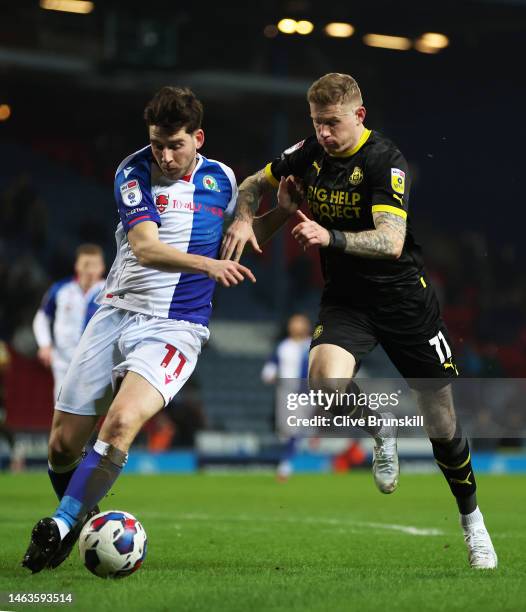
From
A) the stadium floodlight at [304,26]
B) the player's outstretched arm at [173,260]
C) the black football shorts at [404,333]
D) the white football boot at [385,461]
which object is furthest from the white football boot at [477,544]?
the stadium floodlight at [304,26]

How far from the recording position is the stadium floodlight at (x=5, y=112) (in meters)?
24.0

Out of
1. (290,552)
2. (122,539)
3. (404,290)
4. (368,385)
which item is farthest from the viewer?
(368,385)

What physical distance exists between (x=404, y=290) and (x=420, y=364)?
1.32ft

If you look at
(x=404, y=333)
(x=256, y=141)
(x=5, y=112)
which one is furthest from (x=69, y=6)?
(x=404, y=333)

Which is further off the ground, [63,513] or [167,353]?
[167,353]

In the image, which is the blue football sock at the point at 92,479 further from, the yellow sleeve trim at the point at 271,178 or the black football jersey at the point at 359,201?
the yellow sleeve trim at the point at 271,178

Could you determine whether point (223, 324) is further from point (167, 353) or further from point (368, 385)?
point (167, 353)

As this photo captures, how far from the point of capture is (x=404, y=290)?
6.48 meters

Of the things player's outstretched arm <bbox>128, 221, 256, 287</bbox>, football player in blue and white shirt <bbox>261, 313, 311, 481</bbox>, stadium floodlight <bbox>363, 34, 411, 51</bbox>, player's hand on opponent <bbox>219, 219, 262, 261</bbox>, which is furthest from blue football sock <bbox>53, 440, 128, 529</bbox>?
stadium floodlight <bbox>363, 34, 411, 51</bbox>

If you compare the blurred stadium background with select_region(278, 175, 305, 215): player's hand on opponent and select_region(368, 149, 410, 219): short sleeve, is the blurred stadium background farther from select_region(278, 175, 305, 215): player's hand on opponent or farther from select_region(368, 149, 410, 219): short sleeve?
select_region(368, 149, 410, 219): short sleeve

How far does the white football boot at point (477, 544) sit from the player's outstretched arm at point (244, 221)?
1.81 metres

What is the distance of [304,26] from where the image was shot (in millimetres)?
23250

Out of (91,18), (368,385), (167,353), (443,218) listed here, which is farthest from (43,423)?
(167,353)

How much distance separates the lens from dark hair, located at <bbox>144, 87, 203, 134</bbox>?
5.74 metres
